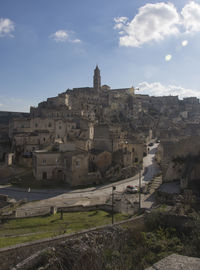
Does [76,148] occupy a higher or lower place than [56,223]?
higher

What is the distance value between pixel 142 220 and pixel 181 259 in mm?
6254

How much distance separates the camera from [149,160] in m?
43.8

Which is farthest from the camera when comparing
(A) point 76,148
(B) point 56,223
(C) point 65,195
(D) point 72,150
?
(A) point 76,148

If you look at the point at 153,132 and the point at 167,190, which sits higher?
the point at 153,132

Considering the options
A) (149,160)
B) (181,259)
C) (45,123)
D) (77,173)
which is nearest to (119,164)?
(77,173)

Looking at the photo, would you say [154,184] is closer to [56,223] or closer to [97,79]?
[56,223]

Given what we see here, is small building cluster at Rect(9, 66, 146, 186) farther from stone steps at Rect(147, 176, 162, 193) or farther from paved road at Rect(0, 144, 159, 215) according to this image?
stone steps at Rect(147, 176, 162, 193)

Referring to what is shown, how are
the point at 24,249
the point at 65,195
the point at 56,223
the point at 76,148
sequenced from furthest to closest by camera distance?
the point at 76,148 < the point at 65,195 < the point at 56,223 < the point at 24,249

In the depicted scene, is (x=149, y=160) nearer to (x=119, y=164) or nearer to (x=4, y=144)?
(x=119, y=164)

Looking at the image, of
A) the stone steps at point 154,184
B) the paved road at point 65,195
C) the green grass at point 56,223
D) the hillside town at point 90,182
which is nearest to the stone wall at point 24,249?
the hillside town at point 90,182

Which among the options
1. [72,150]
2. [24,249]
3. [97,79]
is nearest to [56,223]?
[24,249]

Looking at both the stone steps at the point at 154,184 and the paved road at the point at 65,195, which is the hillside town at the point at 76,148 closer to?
the stone steps at the point at 154,184

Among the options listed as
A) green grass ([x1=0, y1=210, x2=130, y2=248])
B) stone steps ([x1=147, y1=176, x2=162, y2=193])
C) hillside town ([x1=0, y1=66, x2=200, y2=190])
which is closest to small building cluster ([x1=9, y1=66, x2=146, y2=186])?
hillside town ([x1=0, y1=66, x2=200, y2=190])

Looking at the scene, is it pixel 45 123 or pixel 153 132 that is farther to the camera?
pixel 153 132
